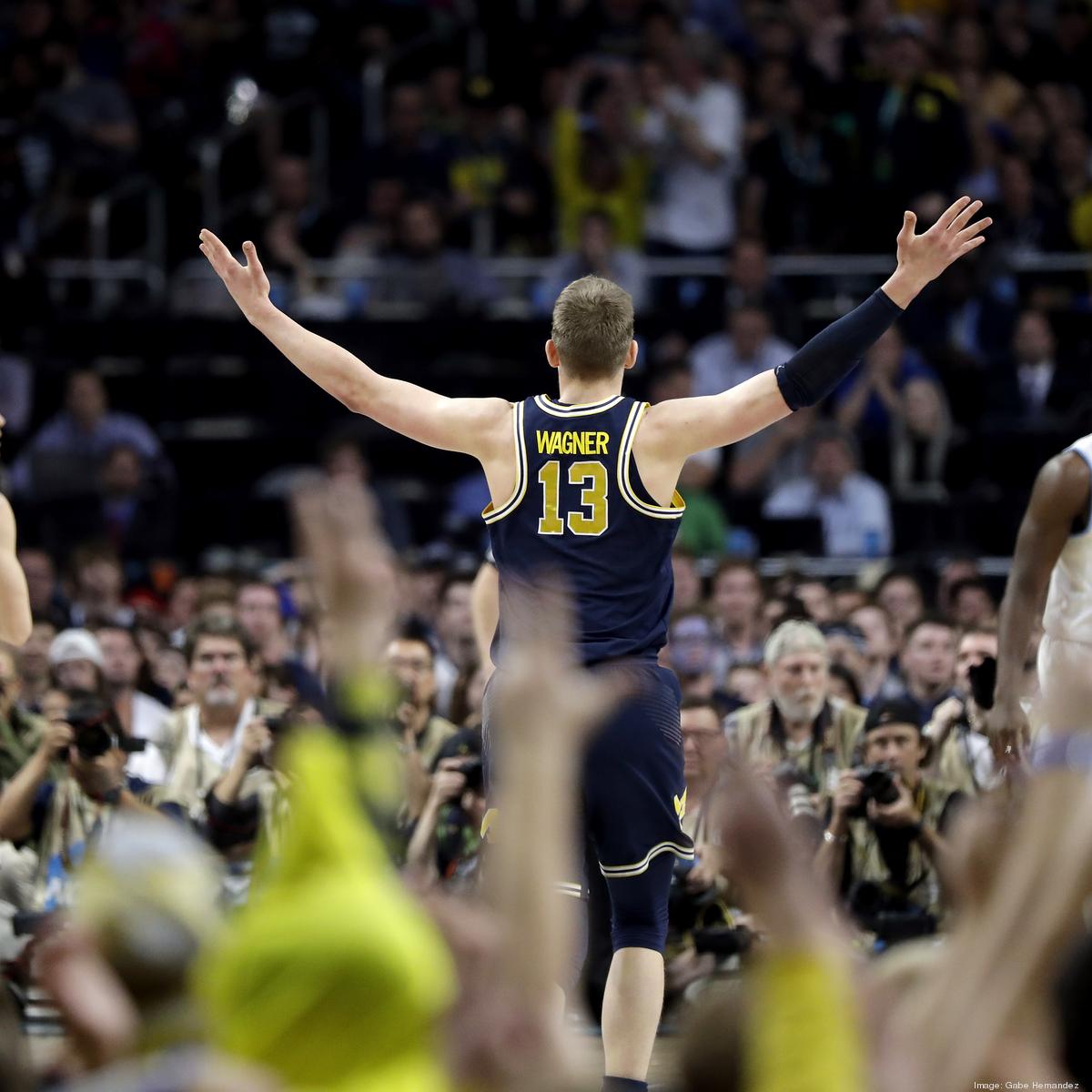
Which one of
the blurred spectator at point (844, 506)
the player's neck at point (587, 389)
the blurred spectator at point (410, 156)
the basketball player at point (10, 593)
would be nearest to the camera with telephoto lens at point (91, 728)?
the basketball player at point (10, 593)

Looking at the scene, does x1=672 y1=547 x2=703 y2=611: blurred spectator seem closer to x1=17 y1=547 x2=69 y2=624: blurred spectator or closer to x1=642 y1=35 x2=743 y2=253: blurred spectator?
x1=17 y1=547 x2=69 y2=624: blurred spectator

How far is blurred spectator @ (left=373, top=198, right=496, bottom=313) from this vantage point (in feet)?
52.3

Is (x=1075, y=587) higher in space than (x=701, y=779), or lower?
higher

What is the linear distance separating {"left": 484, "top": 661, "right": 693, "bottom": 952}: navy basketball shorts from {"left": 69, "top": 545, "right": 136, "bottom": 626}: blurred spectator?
22.2ft

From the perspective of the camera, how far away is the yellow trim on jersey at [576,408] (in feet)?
20.4

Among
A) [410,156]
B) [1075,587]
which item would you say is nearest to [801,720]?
[1075,587]

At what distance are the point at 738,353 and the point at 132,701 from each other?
573cm

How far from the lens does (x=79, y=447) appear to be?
1456 cm

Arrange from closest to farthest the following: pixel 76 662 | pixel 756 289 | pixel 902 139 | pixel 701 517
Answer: pixel 76 662 → pixel 701 517 → pixel 756 289 → pixel 902 139

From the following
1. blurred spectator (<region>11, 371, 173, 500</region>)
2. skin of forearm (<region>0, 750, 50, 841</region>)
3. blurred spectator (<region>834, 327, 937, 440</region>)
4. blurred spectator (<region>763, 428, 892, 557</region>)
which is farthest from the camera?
blurred spectator (<region>834, 327, 937, 440</region>)

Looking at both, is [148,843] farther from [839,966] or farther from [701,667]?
[701,667]

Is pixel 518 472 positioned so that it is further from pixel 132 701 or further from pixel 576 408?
pixel 132 701

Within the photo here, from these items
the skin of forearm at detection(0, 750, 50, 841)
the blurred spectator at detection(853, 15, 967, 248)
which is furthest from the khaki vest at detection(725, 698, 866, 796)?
→ the blurred spectator at detection(853, 15, 967, 248)

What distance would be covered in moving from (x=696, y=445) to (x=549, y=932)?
11.7 feet
